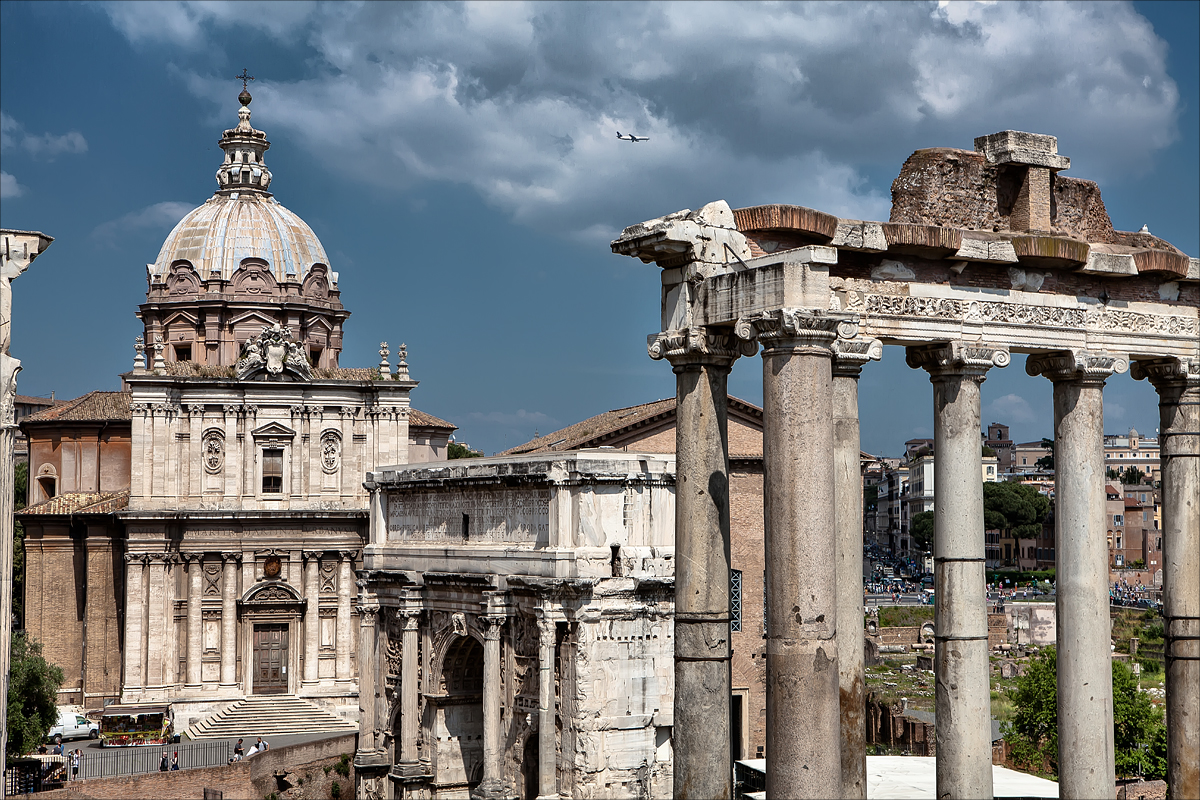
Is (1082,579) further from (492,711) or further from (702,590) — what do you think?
(492,711)

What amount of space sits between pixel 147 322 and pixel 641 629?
24.0m

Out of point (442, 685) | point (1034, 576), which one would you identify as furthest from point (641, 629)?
point (1034, 576)

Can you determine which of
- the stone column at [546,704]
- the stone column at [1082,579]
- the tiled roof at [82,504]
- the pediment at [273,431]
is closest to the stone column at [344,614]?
the pediment at [273,431]

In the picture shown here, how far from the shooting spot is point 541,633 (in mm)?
30594

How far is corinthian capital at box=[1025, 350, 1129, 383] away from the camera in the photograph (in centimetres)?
1524

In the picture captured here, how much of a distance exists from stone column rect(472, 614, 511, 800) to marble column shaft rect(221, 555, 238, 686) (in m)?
13.6

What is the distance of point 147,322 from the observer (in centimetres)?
4734

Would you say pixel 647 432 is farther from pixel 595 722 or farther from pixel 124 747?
pixel 124 747

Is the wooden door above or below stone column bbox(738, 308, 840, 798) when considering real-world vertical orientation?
below

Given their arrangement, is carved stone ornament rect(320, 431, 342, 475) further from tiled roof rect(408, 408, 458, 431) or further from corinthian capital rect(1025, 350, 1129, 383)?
corinthian capital rect(1025, 350, 1129, 383)

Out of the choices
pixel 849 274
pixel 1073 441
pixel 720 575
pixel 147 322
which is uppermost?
pixel 147 322

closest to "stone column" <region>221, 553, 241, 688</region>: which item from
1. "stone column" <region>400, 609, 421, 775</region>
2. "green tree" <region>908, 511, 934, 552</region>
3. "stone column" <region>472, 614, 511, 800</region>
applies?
"stone column" <region>400, 609, 421, 775</region>

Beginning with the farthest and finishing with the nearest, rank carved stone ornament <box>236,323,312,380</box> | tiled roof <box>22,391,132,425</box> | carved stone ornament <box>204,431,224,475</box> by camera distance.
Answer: tiled roof <box>22,391,132,425</box>, carved stone ornament <box>236,323,312,380</box>, carved stone ornament <box>204,431,224,475</box>

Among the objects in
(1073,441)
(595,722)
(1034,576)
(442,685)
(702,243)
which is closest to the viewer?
(702,243)
